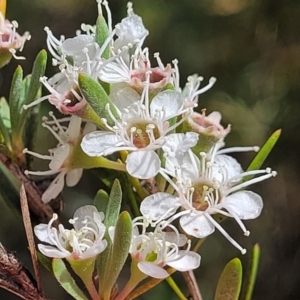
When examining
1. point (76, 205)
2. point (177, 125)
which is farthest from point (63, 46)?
point (76, 205)

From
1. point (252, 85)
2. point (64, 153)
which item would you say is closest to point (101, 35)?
point (64, 153)

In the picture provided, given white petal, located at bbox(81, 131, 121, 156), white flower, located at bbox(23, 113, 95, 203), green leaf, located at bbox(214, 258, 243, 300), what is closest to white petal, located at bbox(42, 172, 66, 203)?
white flower, located at bbox(23, 113, 95, 203)

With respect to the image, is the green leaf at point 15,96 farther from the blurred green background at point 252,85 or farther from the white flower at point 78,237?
the blurred green background at point 252,85

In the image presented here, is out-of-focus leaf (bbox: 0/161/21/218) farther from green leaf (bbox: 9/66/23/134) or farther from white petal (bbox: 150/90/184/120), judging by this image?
white petal (bbox: 150/90/184/120)

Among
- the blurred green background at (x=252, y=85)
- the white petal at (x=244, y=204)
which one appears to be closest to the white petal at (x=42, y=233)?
the white petal at (x=244, y=204)

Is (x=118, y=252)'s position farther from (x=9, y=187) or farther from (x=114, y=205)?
(x=9, y=187)

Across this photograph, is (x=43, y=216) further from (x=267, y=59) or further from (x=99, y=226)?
(x=267, y=59)

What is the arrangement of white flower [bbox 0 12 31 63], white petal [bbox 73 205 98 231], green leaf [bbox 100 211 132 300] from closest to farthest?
green leaf [bbox 100 211 132 300], white petal [bbox 73 205 98 231], white flower [bbox 0 12 31 63]

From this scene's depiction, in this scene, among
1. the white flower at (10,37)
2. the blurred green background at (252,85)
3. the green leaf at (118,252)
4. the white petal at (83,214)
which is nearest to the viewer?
the green leaf at (118,252)
